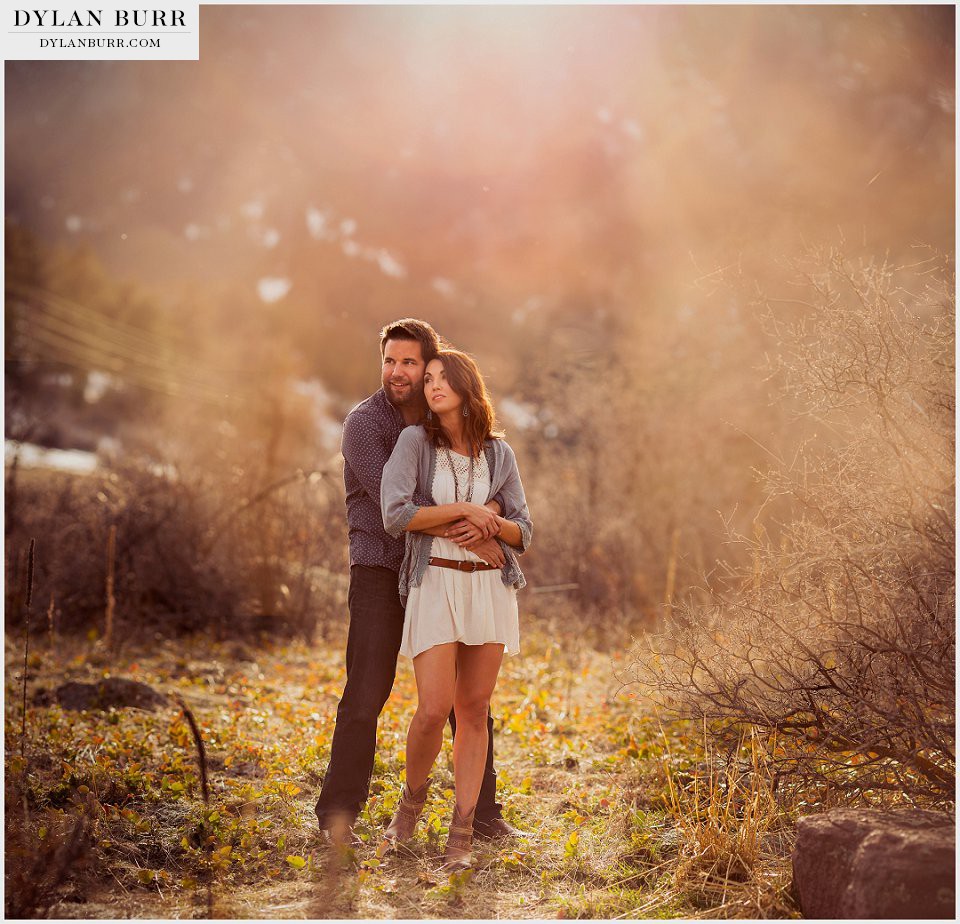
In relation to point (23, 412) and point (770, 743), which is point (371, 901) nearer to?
point (770, 743)

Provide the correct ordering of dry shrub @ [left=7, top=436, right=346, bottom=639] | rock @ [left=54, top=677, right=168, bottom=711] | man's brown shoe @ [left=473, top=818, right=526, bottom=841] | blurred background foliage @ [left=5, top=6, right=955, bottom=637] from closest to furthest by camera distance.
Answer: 1. man's brown shoe @ [left=473, top=818, right=526, bottom=841]
2. rock @ [left=54, top=677, right=168, bottom=711]
3. dry shrub @ [left=7, top=436, right=346, bottom=639]
4. blurred background foliage @ [left=5, top=6, right=955, bottom=637]

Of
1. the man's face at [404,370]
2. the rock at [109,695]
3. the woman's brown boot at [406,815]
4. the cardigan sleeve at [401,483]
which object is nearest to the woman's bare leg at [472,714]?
the woman's brown boot at [406,815]

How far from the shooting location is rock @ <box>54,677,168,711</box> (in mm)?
7293

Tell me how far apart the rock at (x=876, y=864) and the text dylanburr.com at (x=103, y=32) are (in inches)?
Result: 156

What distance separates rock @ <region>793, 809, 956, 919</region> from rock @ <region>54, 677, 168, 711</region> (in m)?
5.09

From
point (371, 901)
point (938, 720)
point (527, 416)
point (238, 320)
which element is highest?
point (238, 320)

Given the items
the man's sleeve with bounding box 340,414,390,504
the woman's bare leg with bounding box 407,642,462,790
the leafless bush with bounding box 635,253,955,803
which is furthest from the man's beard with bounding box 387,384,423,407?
the leafless bush with bounding box 635,253,955,803

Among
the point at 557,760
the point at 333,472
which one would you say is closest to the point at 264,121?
the point at 333,472

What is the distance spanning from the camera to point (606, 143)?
17.9m

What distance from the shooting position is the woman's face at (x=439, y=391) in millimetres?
4219

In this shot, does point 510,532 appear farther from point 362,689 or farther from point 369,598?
point 362,689

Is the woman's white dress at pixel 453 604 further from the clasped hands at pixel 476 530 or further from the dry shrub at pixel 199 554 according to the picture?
the dry shrub at pixel 199 554

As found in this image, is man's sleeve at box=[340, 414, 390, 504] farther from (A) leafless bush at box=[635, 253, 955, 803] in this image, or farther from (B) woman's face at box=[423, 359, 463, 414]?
(A) leafless bush at box=[635, 253, 955, 803]

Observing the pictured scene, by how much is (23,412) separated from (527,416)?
813cm
